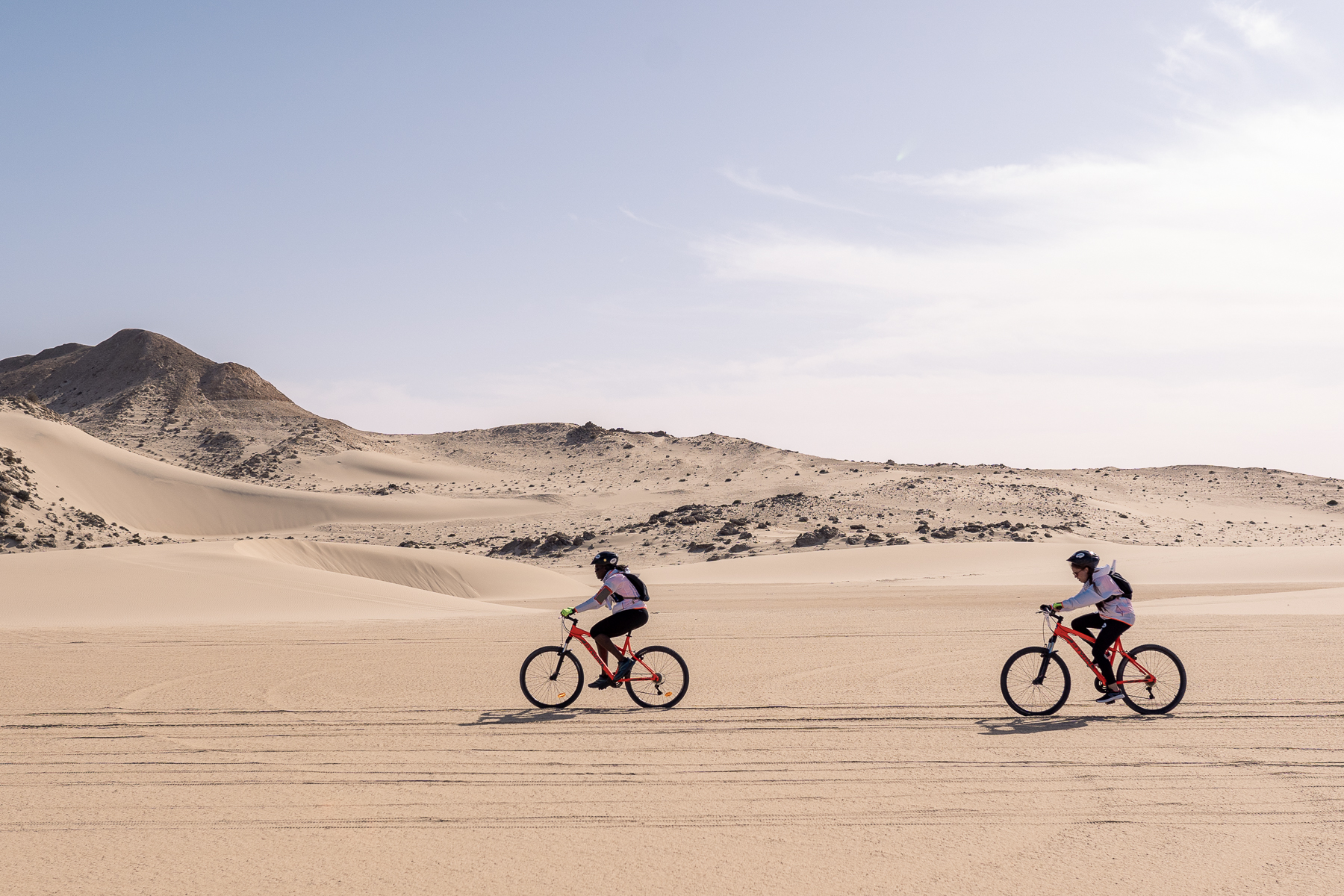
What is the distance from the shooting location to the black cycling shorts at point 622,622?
405 inches

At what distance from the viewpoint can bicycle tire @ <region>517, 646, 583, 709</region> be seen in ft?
34.8

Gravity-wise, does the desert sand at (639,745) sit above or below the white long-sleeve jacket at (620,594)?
below

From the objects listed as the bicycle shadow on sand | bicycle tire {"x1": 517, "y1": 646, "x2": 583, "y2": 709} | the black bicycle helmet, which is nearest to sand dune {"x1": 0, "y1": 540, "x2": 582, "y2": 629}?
bicycle tire {"x1": 517, "y1": 646, "x2": 583, "y2": 709}

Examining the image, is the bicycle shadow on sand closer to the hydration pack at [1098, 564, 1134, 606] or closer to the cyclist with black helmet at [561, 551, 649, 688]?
the cyclist with black helmet at [561, 551, 649, 688]

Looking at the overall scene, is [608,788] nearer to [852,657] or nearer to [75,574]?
[852,657]

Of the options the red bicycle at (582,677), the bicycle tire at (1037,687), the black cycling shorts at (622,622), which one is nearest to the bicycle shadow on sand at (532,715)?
the red bicycle at (582,677)

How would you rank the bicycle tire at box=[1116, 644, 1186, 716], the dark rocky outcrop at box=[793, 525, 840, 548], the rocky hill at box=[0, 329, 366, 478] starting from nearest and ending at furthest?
the bicycle tire at box=[1116, 644, 1186, 716] < the dark rocky outcrop at box=[793, 525, 840, 548] < the rocky hill at box=[0, 329, 366, 478]

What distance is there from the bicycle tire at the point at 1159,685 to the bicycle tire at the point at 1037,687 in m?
0.58

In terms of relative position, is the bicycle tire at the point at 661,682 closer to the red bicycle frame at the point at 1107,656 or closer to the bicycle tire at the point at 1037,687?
the bicycle tire at the point at 1037,687

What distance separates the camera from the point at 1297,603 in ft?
69.3

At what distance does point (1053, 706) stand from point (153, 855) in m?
7.83

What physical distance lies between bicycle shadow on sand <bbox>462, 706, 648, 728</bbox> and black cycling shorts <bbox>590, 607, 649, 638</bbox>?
2.59 ft

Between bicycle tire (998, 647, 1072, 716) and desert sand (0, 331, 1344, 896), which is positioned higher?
bicycle tire (998, 647, 1072, 716)

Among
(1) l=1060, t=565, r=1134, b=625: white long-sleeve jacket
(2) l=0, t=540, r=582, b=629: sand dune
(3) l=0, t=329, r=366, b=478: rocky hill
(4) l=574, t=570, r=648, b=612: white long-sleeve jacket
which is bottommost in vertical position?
(2) l=0, t=540, r=582, b=629: sand dune
